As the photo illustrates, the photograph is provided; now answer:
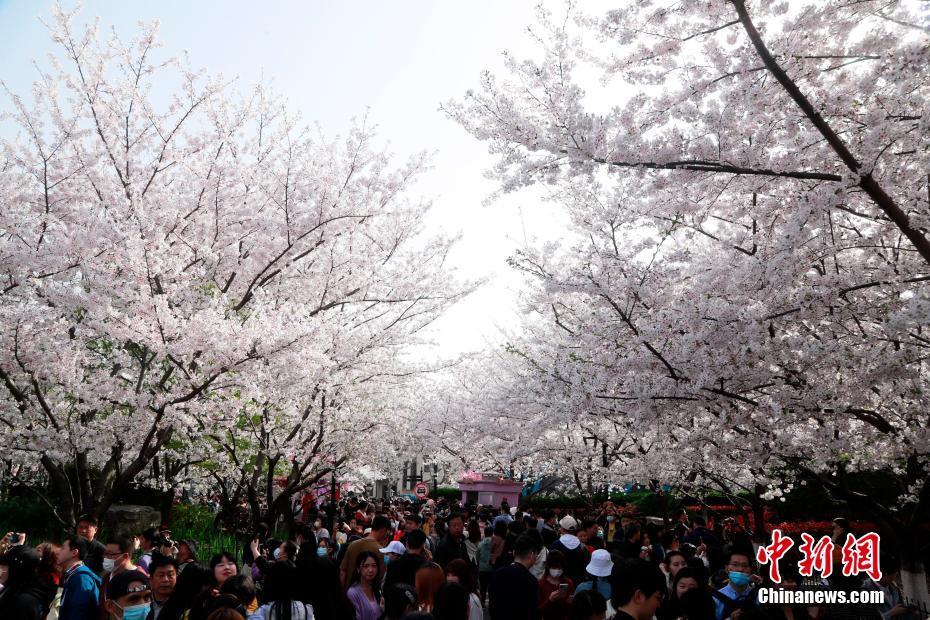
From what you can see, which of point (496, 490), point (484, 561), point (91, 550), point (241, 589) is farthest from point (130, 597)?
point (496, 490)

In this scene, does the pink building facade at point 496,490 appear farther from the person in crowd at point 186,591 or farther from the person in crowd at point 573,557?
the person in crowd at point 186,591

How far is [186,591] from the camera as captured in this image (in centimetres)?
460

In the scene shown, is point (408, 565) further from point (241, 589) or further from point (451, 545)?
point (241, 589)

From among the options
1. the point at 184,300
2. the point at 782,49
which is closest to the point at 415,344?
the point at 184,300

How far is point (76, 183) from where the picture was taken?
424 inches

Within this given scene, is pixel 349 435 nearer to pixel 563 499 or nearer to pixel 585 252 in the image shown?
pixel 585 252

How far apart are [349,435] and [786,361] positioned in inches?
399

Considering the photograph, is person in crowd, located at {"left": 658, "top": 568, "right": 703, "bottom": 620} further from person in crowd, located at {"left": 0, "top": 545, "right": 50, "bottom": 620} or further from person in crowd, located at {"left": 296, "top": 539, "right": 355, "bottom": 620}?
person in crowd, located at {"left": 0, "top": 545, "right": 50, "bottom": 620}

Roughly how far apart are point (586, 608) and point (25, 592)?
3728 mm

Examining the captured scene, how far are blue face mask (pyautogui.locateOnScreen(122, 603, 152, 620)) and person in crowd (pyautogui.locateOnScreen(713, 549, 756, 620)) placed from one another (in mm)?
4203

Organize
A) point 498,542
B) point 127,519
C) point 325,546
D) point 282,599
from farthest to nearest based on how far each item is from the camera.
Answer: point 127,519
point 325,546
point 498,542
point 282,599

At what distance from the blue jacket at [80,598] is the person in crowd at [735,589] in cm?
469

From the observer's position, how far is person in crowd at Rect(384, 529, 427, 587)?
248 inches

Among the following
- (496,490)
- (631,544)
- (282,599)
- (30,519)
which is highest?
(496,490)
